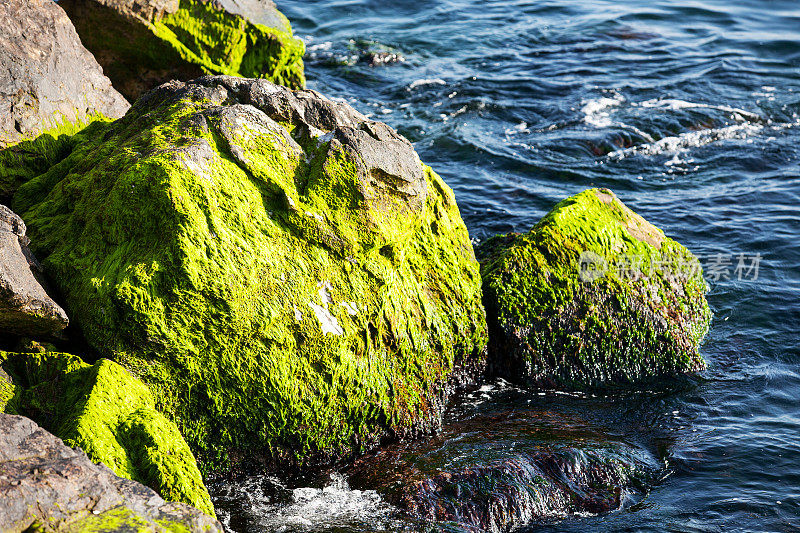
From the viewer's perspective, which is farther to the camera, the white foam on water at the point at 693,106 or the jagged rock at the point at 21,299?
the white foam on water at the point at 693,106

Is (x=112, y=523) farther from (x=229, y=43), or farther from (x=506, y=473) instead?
(x=229, y=43)

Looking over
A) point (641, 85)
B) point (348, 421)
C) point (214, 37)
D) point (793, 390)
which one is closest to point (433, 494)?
point (348, 421)

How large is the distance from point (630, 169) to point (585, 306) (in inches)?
217

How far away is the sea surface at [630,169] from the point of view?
5.50 m

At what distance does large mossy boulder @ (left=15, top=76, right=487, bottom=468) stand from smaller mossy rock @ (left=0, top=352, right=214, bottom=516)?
0.90 feet

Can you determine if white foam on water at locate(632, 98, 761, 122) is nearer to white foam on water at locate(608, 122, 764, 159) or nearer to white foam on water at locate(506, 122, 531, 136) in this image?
white foam on water at locate(608, 122, 764, 159)

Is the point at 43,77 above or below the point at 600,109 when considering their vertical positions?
above

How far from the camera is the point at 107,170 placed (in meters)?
5.38

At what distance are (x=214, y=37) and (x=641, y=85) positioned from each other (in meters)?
8.28

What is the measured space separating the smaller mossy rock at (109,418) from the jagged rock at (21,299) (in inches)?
8.3

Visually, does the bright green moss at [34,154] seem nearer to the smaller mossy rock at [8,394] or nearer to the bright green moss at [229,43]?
the smaller mossy rock at [8,394]

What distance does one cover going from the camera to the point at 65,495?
336 centimetres

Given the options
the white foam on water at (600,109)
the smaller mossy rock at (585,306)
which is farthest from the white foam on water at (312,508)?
the white foam on water at (600,109)

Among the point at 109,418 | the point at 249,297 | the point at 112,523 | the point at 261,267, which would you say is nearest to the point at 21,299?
the point at 109,418
